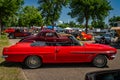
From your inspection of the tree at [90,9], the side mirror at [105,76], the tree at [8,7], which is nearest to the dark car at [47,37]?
the side mirror at [105,76]

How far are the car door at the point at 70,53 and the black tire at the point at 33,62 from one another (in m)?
0.79

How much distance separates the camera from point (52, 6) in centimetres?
4956

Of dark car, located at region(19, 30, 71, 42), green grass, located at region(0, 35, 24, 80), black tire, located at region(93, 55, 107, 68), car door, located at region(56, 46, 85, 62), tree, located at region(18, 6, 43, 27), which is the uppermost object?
tree, located at region(18, 6, 43, 27)

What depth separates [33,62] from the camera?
41.5ft

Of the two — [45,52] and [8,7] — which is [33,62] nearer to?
[45,52]

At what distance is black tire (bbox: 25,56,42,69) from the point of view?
12.6 meters

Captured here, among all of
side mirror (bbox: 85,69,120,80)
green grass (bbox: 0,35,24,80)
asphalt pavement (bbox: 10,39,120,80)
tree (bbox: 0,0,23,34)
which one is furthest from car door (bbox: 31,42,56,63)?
tree (bbox: 0,0,23,34)

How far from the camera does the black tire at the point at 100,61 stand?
12984 mm

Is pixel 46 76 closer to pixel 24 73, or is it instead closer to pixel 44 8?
pixel 24 73

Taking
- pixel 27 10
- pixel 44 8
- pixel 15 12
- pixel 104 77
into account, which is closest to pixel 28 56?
pixel 104 77

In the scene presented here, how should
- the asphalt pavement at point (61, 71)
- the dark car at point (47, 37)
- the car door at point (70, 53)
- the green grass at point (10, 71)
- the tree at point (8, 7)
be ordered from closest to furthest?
the green grass at point (10, 71) → the asphalt pavement at point (61, 71) → the car door at point (70, 53) → the dark car at point (47, 37) → the tree at point (8, 7)

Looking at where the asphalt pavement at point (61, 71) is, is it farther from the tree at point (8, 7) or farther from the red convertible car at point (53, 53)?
the tree at point (8, 7)

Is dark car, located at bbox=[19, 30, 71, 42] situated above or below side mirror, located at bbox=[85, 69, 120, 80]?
below

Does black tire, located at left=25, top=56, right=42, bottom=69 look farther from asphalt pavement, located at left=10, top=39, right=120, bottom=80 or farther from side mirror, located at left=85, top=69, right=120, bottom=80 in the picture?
side mirror, located at left=85, top=69, right=120, bottom=80
